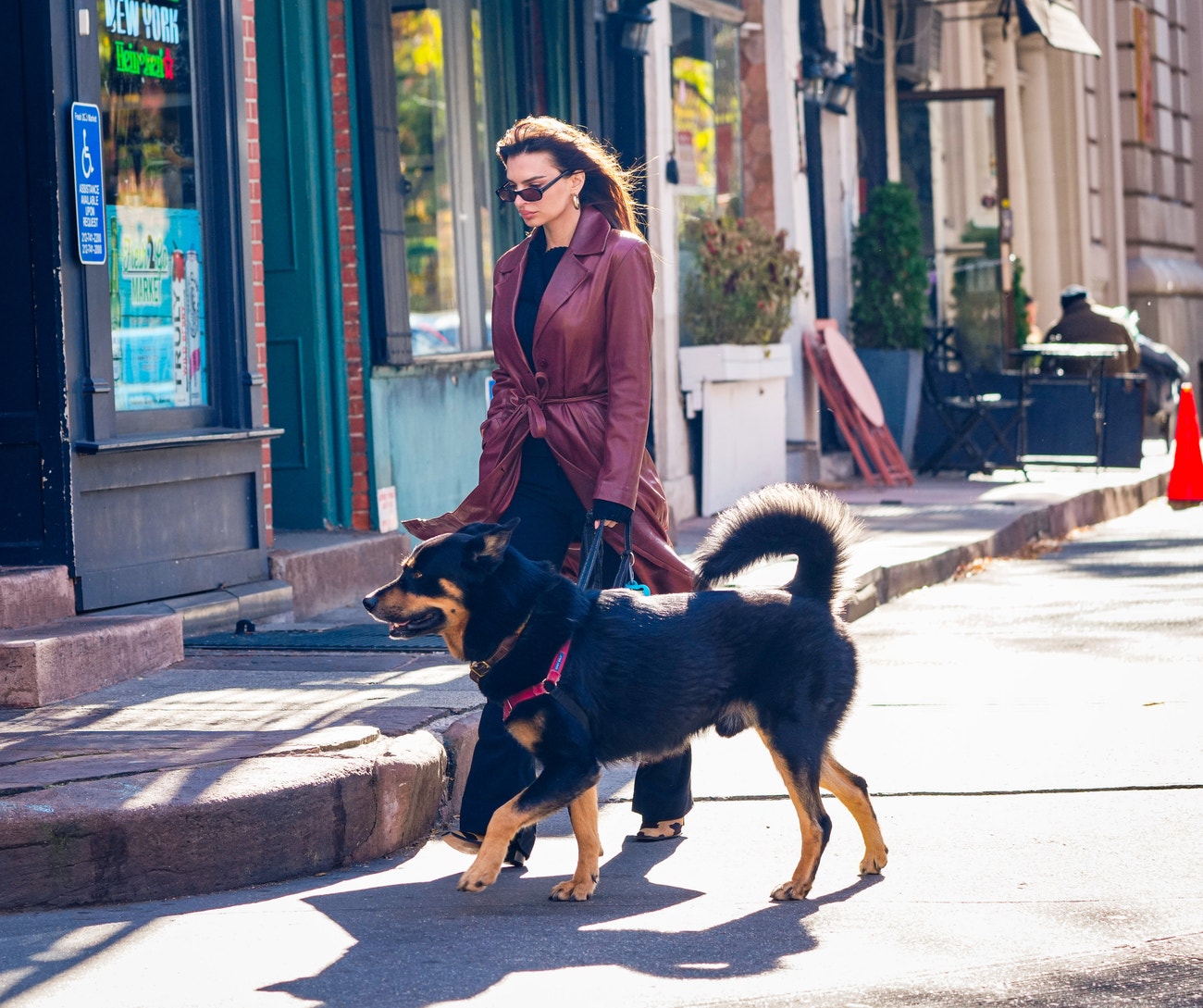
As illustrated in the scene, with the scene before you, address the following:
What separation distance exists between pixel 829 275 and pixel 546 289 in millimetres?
12134

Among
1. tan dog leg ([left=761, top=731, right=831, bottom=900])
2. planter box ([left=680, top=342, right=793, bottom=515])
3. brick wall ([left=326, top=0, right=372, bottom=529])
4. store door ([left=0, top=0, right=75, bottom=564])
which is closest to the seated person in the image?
planter box ([left=680, top=342, right=793, bottom=515])

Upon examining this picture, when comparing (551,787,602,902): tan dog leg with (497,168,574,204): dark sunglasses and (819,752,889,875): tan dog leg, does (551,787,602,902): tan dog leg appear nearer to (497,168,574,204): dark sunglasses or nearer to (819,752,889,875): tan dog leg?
(819,752,889,875): tan dog leg

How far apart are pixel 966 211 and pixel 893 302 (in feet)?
11.4

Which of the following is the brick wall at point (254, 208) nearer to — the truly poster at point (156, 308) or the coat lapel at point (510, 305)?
the truly poster at point (156, 308)

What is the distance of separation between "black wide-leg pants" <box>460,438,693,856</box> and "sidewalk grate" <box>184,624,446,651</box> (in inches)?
87.7

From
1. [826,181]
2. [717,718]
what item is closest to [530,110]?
[826,181]

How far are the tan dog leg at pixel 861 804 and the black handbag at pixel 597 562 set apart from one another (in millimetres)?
706

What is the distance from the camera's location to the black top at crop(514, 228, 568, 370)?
5441 mm

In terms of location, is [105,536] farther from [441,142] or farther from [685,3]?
[685,3]

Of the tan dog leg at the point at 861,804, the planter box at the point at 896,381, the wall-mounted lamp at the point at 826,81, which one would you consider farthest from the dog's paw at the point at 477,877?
the planter box at the point at 896,381

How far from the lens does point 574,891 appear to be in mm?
4883

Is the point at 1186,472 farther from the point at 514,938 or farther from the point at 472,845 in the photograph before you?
the point at 514,938

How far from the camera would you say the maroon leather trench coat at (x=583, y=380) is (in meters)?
5.33

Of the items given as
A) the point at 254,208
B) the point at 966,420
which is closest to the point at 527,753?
the point at 254,208
